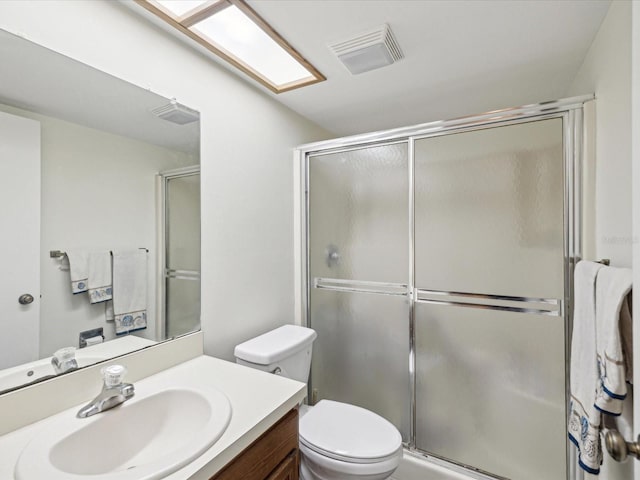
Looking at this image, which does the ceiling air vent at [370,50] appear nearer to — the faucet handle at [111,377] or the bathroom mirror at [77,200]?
the bathroom mirror at [77,200]

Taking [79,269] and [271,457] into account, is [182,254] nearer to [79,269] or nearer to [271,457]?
[79,269]

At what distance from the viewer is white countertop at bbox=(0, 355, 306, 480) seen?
2.35ft

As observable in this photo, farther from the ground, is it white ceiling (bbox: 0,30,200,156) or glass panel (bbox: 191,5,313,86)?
glass panel (bbox: 191,5,313,86)

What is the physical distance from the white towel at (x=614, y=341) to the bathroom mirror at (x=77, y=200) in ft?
4.91

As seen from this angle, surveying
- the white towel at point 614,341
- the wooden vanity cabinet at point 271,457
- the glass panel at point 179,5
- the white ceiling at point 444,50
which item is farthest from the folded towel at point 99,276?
the white towel at point 614,341

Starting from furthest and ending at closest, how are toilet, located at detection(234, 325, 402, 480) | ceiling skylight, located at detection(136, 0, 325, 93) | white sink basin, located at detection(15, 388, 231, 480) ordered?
toilet, located at detection(234, 325, 402, 480) < ceiling skylight, located at detection(136, 0, 325, 93) < white sink basin, located at detection(15, 388, 231, 480)

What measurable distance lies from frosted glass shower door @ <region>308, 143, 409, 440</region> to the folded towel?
1214mm

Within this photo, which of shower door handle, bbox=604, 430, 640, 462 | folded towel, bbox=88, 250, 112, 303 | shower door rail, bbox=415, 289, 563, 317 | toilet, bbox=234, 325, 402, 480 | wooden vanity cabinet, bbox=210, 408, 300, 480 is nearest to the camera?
shower door handle, bbox=604, 430, 640, 462

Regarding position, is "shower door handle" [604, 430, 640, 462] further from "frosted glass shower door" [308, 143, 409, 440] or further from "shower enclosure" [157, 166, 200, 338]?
"shower enclosure" [157, 166, 200, 338]

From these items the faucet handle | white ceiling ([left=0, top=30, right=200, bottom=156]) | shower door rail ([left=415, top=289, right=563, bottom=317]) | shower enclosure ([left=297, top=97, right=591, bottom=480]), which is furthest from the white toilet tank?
white ceiling ([left=0, top=30, right=200, bottom=156])

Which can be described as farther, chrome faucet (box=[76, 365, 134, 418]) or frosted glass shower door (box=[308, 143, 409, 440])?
frosted glass shower door (box=[308, 143, 409, 440])

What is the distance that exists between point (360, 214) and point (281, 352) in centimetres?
93

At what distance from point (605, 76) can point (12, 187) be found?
2.09m

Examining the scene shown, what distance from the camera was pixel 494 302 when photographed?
151cm
